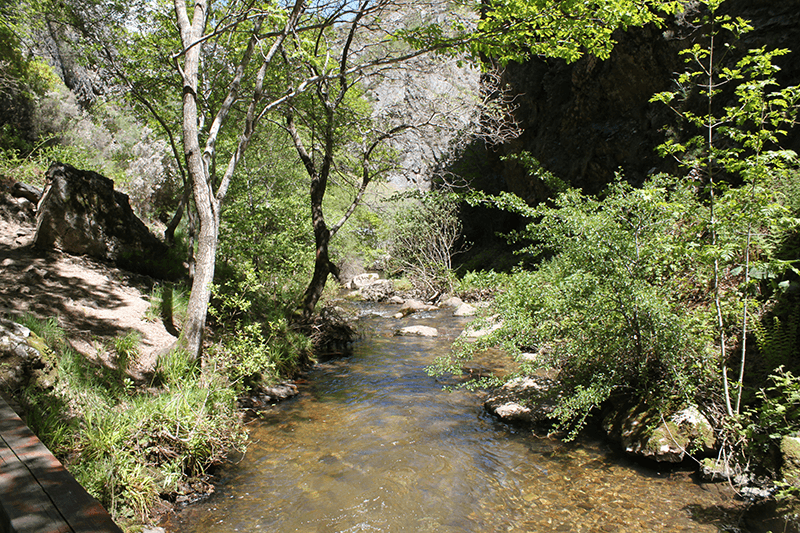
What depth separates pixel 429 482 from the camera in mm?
4734

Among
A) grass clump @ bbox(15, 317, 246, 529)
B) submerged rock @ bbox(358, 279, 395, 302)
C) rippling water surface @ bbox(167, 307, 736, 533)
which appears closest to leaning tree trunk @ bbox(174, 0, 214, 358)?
grass clump @ bbox(15, 317, 246, 529)

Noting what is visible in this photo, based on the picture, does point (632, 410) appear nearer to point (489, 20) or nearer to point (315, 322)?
point (489, 20)

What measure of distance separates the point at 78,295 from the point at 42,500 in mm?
6677

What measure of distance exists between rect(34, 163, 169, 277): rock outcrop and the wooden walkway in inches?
288

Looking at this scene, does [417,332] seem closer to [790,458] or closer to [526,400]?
[526,400]

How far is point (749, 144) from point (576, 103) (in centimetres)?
1573

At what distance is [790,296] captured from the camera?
482 cm

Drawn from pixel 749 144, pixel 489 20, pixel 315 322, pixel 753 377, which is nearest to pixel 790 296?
pixel 753 377

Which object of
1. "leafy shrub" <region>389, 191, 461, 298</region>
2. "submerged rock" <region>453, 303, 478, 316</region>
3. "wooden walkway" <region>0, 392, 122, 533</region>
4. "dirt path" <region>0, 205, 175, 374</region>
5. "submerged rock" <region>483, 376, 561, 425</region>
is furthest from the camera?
"leafy shrub" <region>389, 191, 461, 298</region>

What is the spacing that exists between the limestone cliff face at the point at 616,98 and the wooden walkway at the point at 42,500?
13.2 meters

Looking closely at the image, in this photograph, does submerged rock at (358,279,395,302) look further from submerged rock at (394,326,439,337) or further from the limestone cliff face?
submerged rock at (394,326,439,337)

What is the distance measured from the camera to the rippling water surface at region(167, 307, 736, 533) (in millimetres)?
3988

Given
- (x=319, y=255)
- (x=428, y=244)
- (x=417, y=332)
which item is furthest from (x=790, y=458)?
(x=428, y=244)

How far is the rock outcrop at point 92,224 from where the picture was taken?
7.45 meters
